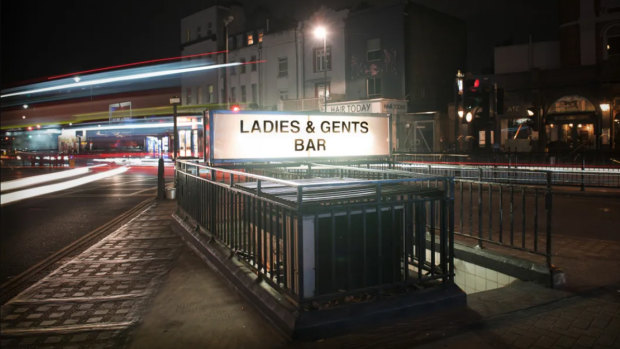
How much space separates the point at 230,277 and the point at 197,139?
3711 cm

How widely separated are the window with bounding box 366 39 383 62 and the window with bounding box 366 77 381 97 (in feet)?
5.00

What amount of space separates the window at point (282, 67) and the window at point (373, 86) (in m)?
8.69

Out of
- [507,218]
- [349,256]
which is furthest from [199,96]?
[349,256]

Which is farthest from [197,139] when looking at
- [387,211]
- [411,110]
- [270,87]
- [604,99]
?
[387,211]

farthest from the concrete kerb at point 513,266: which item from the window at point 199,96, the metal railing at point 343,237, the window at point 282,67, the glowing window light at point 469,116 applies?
the window at point 199,96

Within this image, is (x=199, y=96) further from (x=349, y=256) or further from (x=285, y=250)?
(x=349, y=256)

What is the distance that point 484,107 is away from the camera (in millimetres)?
12078

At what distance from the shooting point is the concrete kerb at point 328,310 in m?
4.05

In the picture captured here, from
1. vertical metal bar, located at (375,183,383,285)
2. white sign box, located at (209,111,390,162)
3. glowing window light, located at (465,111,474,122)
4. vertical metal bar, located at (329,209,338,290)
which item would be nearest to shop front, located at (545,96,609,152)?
glowing window light, located at (465,111,474,122)

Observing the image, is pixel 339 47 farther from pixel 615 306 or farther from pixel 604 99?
pixel 615 306

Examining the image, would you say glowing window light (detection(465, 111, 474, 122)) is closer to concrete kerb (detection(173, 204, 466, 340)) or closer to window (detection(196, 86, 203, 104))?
concrete kerb (detection(173, 204, 466, 340))

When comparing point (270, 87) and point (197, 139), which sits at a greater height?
point (270, 87)

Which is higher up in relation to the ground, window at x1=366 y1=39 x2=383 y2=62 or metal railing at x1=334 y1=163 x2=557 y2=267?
window at x1=366 y1=39 x2=383 y2=62

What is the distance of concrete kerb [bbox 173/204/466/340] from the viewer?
405 centimetres
